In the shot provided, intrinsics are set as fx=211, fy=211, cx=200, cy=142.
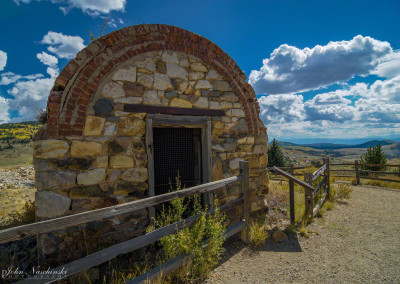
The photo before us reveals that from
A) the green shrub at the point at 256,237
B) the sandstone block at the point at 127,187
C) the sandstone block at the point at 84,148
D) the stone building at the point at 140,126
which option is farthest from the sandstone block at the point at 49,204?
the green shrub at the point at 256,237

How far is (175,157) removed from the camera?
5039 mm

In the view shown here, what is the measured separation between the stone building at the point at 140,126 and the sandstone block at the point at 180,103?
22mm

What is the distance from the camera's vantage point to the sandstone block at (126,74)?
400cm

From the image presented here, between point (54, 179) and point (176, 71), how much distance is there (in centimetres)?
310

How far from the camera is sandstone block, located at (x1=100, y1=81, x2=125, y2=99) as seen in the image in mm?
3887

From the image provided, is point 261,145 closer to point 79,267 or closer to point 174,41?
point 174,41

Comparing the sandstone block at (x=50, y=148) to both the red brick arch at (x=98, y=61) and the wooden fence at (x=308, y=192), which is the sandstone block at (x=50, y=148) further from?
the wooden fence at (x=308, y=192)

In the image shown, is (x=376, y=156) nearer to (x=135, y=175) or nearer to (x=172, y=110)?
(x=172, y=110)

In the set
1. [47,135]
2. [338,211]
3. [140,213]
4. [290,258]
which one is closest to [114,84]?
[47,135]

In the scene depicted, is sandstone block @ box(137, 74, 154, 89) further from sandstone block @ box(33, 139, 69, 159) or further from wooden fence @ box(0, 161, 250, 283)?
wooden fence @ box(0, 161, 250, 283)

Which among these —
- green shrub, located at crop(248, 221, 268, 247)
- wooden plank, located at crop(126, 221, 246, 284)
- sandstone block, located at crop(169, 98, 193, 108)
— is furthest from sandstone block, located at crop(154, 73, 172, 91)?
green shrub, located at crop(248, 221, 268, 247)

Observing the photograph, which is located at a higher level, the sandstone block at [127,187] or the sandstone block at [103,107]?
the sandstone block at [103,107]

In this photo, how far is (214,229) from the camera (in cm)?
331

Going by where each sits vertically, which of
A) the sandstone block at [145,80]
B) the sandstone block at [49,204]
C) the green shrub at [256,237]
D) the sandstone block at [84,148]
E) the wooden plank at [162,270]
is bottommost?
the green shrub at [256,237]
